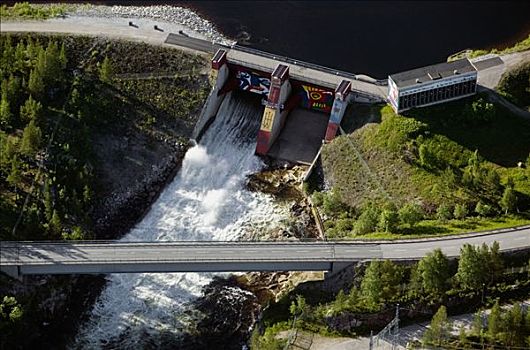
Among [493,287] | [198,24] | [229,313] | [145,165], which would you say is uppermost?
[198,24]

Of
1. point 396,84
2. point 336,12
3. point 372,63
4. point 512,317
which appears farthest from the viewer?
point 336,12

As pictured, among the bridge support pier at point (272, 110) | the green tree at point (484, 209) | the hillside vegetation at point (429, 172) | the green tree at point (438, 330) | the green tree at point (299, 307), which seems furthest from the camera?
the bridge support pier at point (272, 110)

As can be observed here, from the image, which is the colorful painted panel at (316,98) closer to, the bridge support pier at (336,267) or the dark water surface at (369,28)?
the dark water surface at (369,28)

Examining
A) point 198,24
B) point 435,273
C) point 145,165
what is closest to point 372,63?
point 198,24

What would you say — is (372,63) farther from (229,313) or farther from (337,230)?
(229,313)

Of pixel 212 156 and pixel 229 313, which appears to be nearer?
pixel 229 313

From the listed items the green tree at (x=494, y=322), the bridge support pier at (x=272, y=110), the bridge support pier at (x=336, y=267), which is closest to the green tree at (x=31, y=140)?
the bridge support pier at (x=272, y=110)
